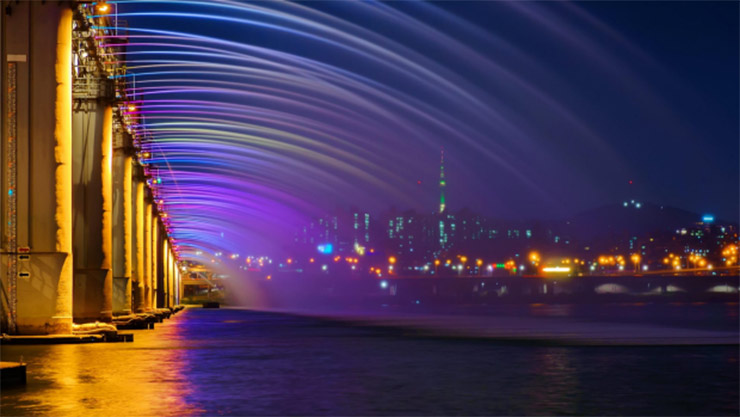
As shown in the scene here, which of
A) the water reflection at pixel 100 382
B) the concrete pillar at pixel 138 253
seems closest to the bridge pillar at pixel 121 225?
the concrete pillar at pixel 138 253

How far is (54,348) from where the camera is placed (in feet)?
119

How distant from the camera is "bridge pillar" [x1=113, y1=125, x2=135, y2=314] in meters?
65.2

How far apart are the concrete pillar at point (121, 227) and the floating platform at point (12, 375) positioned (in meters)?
42.2

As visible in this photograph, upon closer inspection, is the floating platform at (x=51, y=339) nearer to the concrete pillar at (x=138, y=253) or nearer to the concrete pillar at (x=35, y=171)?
the concrete pillar at (x=35, y=171)

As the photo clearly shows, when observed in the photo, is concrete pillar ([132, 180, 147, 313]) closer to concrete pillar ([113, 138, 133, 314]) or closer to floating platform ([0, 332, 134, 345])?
concrete pillar ([113, 138, 133, 314])

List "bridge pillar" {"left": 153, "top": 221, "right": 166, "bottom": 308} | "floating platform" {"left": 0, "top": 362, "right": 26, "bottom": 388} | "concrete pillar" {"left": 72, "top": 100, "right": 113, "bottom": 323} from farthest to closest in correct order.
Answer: "bridge pillar" {"left": 153, "top": 221, "right": 166, "bottom": 308} < "concrete pillar" {"left": 72, "top": 100, "right": 113, "bottom": 323} < "floating platform" {"left": 0, "top": 362, "right": 26, "bottom": 388}

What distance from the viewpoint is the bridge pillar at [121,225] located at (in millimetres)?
65188

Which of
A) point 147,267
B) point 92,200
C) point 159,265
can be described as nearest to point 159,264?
point 159,265

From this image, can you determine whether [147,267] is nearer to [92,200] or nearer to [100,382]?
[92,200]

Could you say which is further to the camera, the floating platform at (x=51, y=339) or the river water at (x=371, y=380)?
the floating platform at (x=51, y=339)

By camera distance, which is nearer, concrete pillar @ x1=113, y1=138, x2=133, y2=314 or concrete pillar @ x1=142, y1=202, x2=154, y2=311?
concrete pillar @ x1=113, y1=138, x2=133, y2=314

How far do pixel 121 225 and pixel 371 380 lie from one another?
4386 centimetres

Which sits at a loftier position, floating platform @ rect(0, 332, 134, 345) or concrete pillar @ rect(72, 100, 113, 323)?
concrete pillar @ rect(72, 100, 113, 323)

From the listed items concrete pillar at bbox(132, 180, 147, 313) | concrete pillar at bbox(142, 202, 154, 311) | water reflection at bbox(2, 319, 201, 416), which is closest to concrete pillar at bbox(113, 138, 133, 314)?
concrete pillar at bbox(132, 180, 147, 313)
